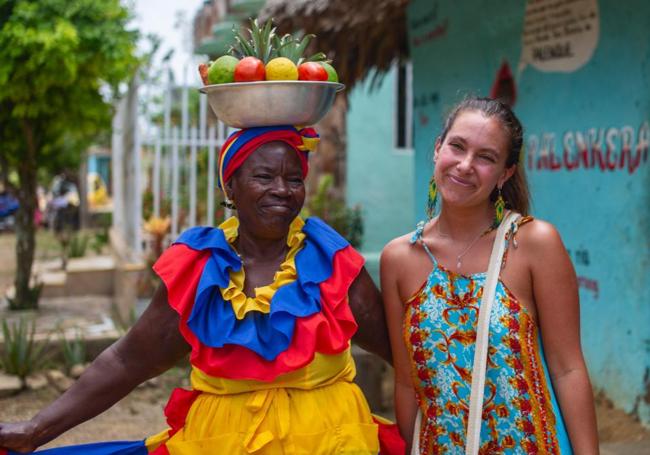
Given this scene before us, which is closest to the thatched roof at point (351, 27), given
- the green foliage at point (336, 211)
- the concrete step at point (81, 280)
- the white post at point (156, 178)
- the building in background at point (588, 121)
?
the building in background at point (588, 121)

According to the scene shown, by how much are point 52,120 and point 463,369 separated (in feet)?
21.2

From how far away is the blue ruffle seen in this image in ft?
7.98

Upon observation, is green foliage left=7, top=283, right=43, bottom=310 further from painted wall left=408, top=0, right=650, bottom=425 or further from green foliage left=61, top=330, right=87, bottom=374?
painted wall left=408, top=0, right=650, bottom=425

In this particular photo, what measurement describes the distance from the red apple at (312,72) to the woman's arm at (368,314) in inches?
22.9

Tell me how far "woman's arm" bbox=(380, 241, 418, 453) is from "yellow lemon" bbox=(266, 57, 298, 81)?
574 millimetres

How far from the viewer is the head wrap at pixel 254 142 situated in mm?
2539

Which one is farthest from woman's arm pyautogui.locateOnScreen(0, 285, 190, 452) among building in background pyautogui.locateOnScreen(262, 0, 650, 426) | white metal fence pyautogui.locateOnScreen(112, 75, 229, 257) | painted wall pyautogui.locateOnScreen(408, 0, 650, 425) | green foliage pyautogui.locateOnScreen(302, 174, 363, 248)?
green foliage pyautogui.locateOnScreen(302, 174, 363, 248)

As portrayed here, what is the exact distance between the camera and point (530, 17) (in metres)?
5.80

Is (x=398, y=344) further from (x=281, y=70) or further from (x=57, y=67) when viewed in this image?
(x=57, y=67)

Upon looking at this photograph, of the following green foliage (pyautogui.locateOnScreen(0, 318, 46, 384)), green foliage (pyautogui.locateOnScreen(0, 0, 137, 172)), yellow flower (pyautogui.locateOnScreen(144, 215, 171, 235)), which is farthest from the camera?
yellow flower (pyautogui.locateOnScreen(144, 215, 171, 235))

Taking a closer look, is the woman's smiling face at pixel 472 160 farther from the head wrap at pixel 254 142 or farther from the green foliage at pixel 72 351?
the green foliage at pixel 72 351

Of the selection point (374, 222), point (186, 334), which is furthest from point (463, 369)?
point (374, 222)

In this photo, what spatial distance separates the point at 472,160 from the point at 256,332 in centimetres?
75

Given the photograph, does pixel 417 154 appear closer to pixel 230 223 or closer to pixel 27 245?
pixel 27 245
